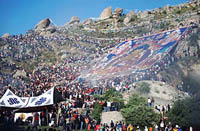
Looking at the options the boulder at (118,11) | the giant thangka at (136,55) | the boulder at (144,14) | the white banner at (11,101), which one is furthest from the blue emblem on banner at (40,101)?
the boulder at (118,11)

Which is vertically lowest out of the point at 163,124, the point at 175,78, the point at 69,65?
the point at 163,124

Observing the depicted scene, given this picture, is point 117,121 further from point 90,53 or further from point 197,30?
point 90,53

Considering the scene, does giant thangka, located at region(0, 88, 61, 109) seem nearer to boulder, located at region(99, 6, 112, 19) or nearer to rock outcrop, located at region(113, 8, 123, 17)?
rock outcrop, located at region(113, 8, 123, 17)

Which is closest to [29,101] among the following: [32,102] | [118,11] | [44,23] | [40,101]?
[32,102]

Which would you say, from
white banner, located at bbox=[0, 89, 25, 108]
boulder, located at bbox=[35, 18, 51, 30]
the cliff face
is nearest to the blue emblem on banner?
white banner, located at bbox=[0, 89, 25, 108]

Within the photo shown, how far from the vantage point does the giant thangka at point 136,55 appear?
35531 millimetres

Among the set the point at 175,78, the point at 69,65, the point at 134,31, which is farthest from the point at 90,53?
the point at 175,78

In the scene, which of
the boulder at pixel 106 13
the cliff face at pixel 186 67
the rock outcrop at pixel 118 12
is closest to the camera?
the cliff face at pixel 186 67

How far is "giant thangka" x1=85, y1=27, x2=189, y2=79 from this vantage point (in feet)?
117

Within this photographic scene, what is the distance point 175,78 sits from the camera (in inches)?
1156

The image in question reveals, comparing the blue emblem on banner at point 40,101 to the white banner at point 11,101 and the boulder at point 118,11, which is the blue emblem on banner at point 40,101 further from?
the boulder at point 118,11

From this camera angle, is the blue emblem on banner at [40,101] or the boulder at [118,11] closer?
the blue emblem on banner at [40,101]

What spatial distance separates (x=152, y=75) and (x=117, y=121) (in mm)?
12097

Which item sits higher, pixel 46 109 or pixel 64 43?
pixel 64 43
